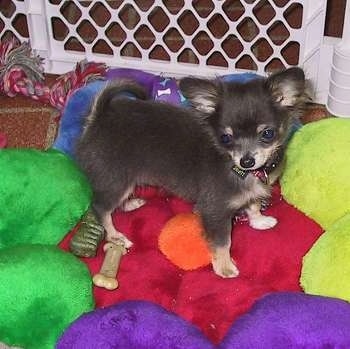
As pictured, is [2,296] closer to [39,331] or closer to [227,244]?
[39,331]

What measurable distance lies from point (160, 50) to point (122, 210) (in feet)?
2.89

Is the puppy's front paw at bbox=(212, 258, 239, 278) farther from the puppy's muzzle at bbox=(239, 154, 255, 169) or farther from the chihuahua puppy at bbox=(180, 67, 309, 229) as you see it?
the puppy's muzzle at bbox=(239, 154, 255, 169)

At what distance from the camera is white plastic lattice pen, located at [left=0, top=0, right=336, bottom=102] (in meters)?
2.47

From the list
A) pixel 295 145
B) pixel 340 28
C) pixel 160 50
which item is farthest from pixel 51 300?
pixel 340 28

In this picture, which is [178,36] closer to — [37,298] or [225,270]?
[225,270]

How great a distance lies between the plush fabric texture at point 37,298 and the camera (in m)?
1.60

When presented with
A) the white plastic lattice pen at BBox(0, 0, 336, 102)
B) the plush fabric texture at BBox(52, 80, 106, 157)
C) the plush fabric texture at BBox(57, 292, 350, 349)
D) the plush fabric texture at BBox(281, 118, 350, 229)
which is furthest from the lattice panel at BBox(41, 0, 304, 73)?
the plush fabric texture at BBox(57, 292, 350, 349)

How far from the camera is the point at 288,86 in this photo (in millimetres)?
1822

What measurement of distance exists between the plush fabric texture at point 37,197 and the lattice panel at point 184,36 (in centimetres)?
76

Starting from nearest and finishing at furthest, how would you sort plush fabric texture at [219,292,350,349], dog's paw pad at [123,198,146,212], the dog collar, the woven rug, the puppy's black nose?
plush fabric texture at [219,292,350,349] < the puppy's black nose < the dog collar < dog's paw pad at [123,198,146,212] < the woven rug

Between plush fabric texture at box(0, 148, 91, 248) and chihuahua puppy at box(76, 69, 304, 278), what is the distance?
0.08 metres

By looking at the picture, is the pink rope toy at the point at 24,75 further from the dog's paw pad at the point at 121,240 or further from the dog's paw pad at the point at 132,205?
the dog's paw pad at the point at 121,240

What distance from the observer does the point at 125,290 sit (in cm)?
186

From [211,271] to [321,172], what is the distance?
1.26ft
